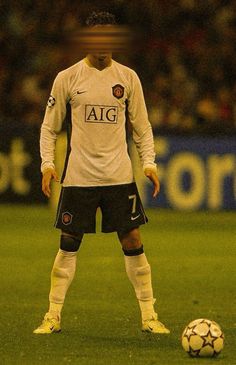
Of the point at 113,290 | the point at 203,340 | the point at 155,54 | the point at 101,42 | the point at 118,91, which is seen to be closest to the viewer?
the point at 203,340

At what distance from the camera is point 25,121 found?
18625 mm

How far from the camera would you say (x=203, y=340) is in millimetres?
7219

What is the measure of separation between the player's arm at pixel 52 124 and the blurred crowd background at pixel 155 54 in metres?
9.83

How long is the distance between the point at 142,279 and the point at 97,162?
78cm

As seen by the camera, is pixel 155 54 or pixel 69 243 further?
pixel 155 54

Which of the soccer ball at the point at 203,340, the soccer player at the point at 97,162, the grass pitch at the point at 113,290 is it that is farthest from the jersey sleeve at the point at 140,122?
the soccer ball at the point at 203,340

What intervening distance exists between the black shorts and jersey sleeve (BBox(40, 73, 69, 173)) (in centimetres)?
25

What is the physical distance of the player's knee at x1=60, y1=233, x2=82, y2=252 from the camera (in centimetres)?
805

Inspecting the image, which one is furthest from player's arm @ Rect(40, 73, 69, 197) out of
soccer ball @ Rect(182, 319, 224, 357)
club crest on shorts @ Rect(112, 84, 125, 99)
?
soccer ball @ Rect(182, 319, 224, 357)

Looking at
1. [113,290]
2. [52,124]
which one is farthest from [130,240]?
[113,290]

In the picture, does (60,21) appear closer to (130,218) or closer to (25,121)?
(25,121)

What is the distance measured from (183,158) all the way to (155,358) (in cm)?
987

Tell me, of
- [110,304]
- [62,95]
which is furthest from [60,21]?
[62,95]

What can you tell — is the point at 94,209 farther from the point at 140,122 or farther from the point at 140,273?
the point at 140,122
